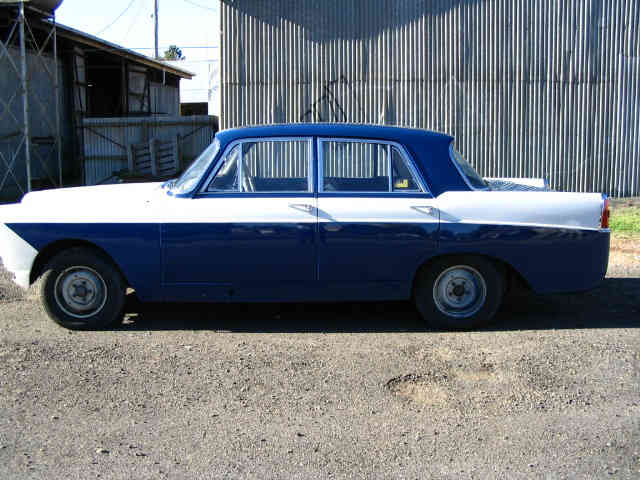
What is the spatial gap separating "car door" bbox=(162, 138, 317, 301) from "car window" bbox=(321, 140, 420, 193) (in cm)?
26

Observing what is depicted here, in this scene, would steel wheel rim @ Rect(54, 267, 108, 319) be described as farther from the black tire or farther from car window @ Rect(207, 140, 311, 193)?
car window @ Rect(207, 140, 311, 193)

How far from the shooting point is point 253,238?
18.7ft

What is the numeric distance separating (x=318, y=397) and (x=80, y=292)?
249 cm

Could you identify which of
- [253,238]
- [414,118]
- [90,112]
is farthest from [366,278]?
[90,112]

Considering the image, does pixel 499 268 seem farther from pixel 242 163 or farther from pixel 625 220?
pixel 625 220

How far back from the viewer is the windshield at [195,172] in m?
5.86

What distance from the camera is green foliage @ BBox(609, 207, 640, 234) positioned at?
11211 millimetres

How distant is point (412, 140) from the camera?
5992 millimetres

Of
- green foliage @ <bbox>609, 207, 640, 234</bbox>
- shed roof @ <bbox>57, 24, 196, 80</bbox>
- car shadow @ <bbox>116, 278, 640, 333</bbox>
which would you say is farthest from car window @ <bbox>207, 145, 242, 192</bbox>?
shed roof @ <bbox>57, 24, 196, 80</bbox>

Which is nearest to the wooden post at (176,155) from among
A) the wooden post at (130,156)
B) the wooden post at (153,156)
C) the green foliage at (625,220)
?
the wooden post at (153,156)

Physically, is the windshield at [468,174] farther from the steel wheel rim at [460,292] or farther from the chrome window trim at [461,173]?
the steel wheel rim at [460,292]

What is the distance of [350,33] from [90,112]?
12453 millimetres

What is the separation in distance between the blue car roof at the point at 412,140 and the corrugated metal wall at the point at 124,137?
13.6 metres

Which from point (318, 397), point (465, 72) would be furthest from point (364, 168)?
point (465, 72)
